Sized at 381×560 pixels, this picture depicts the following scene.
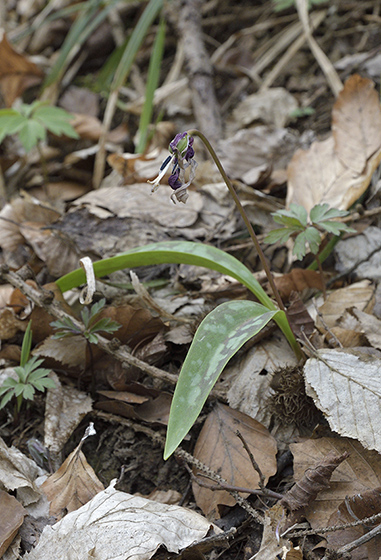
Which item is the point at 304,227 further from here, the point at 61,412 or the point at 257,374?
the point at 61,412

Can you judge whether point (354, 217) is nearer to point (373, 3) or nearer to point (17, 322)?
point (17, 322)

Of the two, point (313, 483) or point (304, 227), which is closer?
point (313, 483)

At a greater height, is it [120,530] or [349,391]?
[349,391]

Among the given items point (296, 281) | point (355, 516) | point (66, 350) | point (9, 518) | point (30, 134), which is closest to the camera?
point (355, 516)

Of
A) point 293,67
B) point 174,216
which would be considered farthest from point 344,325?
point 293,67

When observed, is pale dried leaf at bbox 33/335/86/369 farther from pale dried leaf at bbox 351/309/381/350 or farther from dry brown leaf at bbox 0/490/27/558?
pale dried leaf at bbox 351/309/381/350

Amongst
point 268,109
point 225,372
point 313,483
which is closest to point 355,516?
point 313,483

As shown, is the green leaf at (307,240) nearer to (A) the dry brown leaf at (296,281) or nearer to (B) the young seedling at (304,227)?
(B) the young seedling at (304,227)
